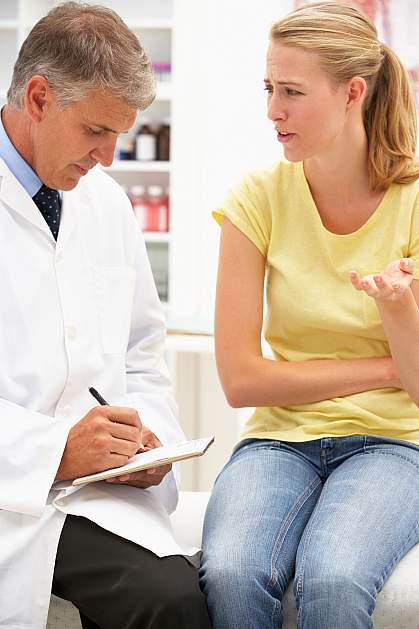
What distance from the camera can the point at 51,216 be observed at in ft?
5.23

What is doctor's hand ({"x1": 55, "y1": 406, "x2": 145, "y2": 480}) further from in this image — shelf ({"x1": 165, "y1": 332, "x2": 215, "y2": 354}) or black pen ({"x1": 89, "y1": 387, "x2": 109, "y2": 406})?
shelf ({"x1": 165, "y1": 332, "x2": 215, "y2": 354})

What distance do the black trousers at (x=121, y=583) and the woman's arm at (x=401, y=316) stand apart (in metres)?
0.50

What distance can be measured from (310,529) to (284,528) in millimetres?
43

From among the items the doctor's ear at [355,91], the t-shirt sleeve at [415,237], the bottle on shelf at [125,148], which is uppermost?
the bottle on shelf at [125,148]

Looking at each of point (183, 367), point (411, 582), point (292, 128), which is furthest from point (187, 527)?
point (183, 367)

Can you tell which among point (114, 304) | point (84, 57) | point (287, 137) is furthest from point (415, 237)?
point (84, 57)

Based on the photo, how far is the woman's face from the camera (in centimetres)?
162

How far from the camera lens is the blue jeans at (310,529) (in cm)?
135

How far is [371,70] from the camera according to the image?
5.47 feet

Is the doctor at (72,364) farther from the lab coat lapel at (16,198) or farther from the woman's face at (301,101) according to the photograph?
the woman's face at (301,101)

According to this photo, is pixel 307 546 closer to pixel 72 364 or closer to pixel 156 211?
pixel 72 364

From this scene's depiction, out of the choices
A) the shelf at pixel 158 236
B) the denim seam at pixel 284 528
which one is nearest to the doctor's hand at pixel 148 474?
the denim seam at pixel 284 528

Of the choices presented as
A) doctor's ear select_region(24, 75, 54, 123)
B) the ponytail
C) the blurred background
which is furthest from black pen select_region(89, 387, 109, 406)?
the blurred background

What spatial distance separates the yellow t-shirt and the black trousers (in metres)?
0.37
